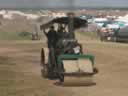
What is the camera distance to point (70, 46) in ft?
59.7

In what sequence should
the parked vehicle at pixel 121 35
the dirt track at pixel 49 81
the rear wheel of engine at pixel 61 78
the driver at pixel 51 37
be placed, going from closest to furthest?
the dirt track at pixel 49 81, the rear wheel of engine at pixel 61 78, the driver at pixel 51 37, the parked vehicle at pixel 121 35

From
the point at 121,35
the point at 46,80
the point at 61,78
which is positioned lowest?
the point at 121,35

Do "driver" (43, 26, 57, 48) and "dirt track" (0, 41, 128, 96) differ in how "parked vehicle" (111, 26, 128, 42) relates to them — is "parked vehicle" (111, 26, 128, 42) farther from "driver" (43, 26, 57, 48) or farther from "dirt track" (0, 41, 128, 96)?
"driver" (43, 26, 57, 48)

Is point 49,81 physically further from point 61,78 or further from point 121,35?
point 121,35

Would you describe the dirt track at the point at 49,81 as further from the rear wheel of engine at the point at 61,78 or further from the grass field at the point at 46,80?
the rear wheel of engine at the point at 61,78

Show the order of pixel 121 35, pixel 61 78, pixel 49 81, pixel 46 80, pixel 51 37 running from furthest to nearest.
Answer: pixel 121 35, pixel 51 37, pixel 46 80, pixel 49 81, pixel 61 78

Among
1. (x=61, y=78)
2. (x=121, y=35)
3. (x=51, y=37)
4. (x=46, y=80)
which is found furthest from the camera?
(x=121, y=35)

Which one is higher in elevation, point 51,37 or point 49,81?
point 51,37

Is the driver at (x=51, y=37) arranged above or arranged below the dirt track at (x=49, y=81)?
above

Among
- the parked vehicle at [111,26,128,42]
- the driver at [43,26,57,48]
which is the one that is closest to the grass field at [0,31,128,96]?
the driver at [43,26,57,48]

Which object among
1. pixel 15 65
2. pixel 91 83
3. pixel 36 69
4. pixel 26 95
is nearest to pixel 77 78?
pixel 91 83

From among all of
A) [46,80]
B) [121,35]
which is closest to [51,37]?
[46,80]

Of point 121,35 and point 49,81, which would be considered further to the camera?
point 121,35

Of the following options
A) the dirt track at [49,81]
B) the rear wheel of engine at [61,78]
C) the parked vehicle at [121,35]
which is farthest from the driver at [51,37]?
the parked vehicle at [121,35]
